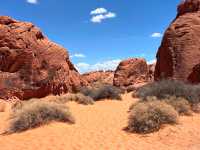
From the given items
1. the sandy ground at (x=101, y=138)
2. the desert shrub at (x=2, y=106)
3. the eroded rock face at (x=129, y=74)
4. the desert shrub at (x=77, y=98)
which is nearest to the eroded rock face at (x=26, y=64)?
the desert shrub at (x=77, y=98)

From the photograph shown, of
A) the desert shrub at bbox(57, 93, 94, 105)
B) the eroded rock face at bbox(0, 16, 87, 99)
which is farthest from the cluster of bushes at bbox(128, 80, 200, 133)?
the eroded rock face at bbox(0, 16, 87, 99)

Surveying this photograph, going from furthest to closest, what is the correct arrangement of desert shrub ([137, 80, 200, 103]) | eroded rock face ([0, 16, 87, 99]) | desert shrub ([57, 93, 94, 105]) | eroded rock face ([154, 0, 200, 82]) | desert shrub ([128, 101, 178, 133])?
eroded rock face ([154, 0, 200, 82]), desert shrub ([57, 93, 94, 105]), eroded rock face ([0, 16, 87, 99]), desert shrub ([137, 80, 200, 103]), desert shrub ([128, 101, 178, 133])

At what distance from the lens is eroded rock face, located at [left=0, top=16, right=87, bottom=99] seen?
57.4 ft

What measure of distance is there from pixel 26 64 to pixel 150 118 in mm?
9613

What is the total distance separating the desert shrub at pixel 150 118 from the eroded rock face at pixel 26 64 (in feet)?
28.3

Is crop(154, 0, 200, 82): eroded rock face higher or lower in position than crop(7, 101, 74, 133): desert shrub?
higher

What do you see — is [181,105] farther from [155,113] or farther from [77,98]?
[77,98]

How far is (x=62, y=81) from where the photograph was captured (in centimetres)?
1891

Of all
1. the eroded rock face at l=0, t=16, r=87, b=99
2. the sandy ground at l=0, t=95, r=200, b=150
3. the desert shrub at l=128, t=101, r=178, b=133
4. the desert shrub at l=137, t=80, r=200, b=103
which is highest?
the eroded rock face at l=0, t=16, r=87, b=99

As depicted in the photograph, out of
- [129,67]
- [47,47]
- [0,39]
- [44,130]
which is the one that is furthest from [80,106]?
[129,67]

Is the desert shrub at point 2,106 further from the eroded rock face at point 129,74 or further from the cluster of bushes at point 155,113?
the eroded rock face at point 129,74

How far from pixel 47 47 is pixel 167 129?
10801 millimetres

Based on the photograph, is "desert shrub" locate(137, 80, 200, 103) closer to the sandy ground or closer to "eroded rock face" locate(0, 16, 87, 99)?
the sandy ground

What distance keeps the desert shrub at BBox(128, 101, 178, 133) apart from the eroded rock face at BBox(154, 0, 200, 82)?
36.2 ft
